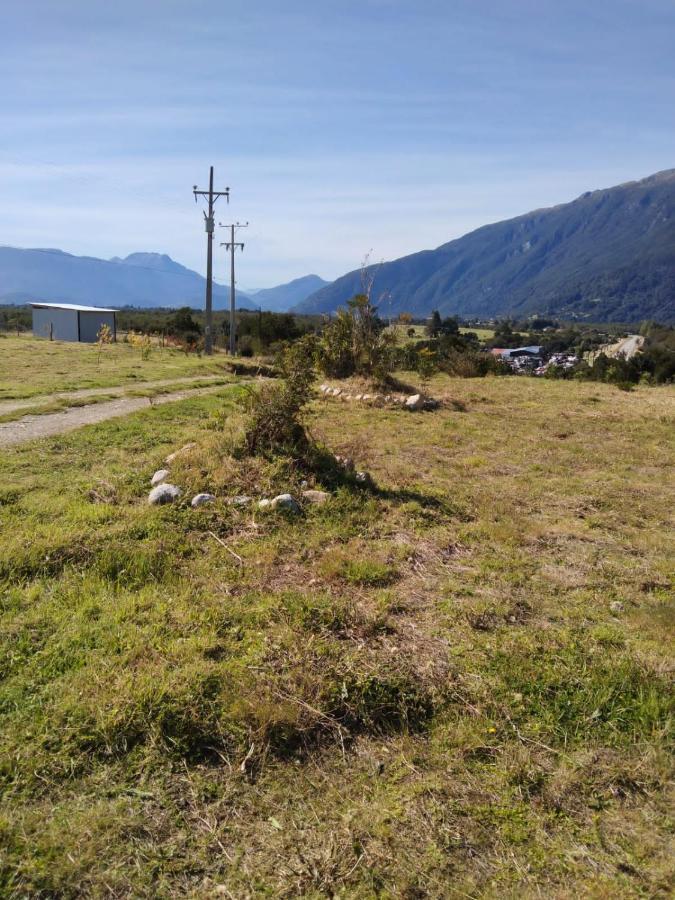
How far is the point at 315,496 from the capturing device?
5.81 meters

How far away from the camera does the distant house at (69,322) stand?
1409 inches

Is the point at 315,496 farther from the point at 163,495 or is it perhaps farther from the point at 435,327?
the point at 435,327

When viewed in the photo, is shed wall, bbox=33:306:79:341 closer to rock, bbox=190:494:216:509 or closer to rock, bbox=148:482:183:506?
rock, bbox=148:482:183:506

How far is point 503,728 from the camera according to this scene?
282 cm

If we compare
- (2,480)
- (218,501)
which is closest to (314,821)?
(218,501)

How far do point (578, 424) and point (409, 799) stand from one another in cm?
1026

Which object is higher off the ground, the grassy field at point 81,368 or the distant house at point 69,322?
the distant house at point 69,322

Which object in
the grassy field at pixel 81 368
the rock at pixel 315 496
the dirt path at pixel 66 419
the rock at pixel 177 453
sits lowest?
the rock at pixel 315 496

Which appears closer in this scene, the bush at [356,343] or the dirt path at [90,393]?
the dirt path at [90,393]

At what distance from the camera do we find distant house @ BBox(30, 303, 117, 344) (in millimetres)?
35781

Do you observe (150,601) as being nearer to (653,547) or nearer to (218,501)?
(218,501)

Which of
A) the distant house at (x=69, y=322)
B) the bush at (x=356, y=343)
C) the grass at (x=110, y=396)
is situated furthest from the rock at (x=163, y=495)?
the distant house at (x=69, y=322)

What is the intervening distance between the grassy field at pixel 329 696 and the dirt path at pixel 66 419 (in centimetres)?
236

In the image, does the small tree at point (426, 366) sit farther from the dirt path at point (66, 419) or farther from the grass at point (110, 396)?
the dirt path at point (66, 419)
